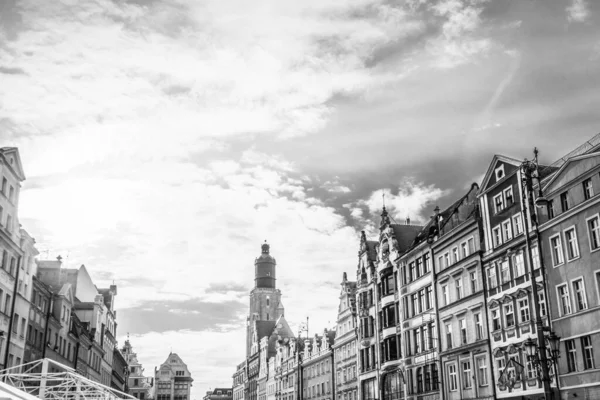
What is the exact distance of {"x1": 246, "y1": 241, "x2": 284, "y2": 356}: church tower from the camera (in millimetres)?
163500

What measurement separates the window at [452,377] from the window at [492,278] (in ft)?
25.1

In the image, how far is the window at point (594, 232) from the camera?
3438cm

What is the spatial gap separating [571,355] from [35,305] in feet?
125

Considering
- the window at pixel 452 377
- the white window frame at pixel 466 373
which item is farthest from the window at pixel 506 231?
the window at pixel 452 377

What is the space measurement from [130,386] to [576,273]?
139m

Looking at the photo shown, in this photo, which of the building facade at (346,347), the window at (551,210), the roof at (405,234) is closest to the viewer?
the window at (551,210)

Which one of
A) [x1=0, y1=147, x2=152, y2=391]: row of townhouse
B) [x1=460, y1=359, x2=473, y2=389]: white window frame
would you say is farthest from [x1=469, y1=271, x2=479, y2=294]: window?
[x1=0, y1=147, x2=152, y2=391]: row of townhouse

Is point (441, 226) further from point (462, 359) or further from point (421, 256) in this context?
point (462, 359)

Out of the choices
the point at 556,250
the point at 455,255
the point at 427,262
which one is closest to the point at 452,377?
the point at 455,255

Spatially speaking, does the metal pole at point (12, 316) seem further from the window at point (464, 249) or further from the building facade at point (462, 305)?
the window at point (464, 249)

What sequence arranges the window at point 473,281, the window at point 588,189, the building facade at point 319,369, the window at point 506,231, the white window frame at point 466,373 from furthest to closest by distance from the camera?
the building facade at point 319,369 < the window at point 473,281 < the white window frame at point 466,373 < the window at point 506,231 < the window at point 588,189

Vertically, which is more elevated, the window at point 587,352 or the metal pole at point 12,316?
the metal pole at point 12,316

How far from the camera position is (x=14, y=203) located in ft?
146

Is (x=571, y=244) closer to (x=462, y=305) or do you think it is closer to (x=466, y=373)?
(x=462, y=305)
